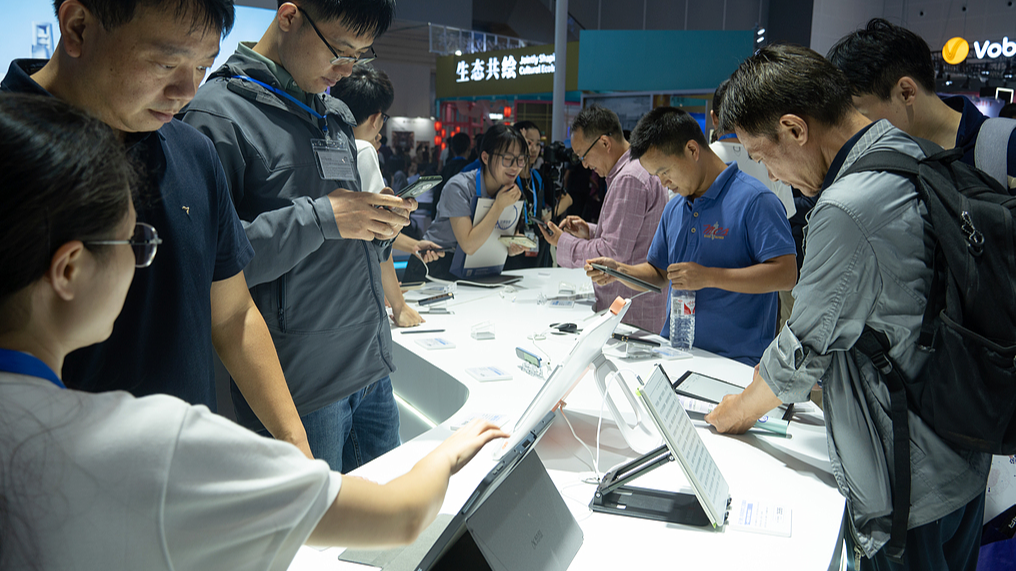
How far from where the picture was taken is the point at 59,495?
0.51m

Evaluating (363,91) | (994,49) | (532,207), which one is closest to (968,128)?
(363,91)

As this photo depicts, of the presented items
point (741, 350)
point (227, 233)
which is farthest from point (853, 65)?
point (227, 233)

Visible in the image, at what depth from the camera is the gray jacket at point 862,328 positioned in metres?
1.22

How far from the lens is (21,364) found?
1.77 feet

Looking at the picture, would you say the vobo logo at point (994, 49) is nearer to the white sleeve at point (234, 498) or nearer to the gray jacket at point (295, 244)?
the gray jacket at point (295, 244)

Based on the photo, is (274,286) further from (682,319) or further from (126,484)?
(682,319)

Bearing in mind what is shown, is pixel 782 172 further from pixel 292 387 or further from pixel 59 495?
pixel 59 495

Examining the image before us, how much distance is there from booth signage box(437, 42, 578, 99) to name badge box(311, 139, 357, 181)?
24.6 ft

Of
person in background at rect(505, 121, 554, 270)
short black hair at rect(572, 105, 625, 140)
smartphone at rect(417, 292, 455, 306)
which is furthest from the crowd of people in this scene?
person in background at rect(505, 121, 554, 270)

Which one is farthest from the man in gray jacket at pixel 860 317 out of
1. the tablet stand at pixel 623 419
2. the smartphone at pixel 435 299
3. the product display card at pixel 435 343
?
the smartphone at pixel 435 299

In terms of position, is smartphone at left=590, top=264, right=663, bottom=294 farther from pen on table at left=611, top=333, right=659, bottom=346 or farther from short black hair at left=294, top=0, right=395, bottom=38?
short black hair at left=294, top=0, right=395, bottom=38

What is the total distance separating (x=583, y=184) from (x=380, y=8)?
4.97m

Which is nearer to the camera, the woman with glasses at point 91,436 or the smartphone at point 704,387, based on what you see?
the woman with glasses at point 91,436

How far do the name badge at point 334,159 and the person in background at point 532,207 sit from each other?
7.13 feet
